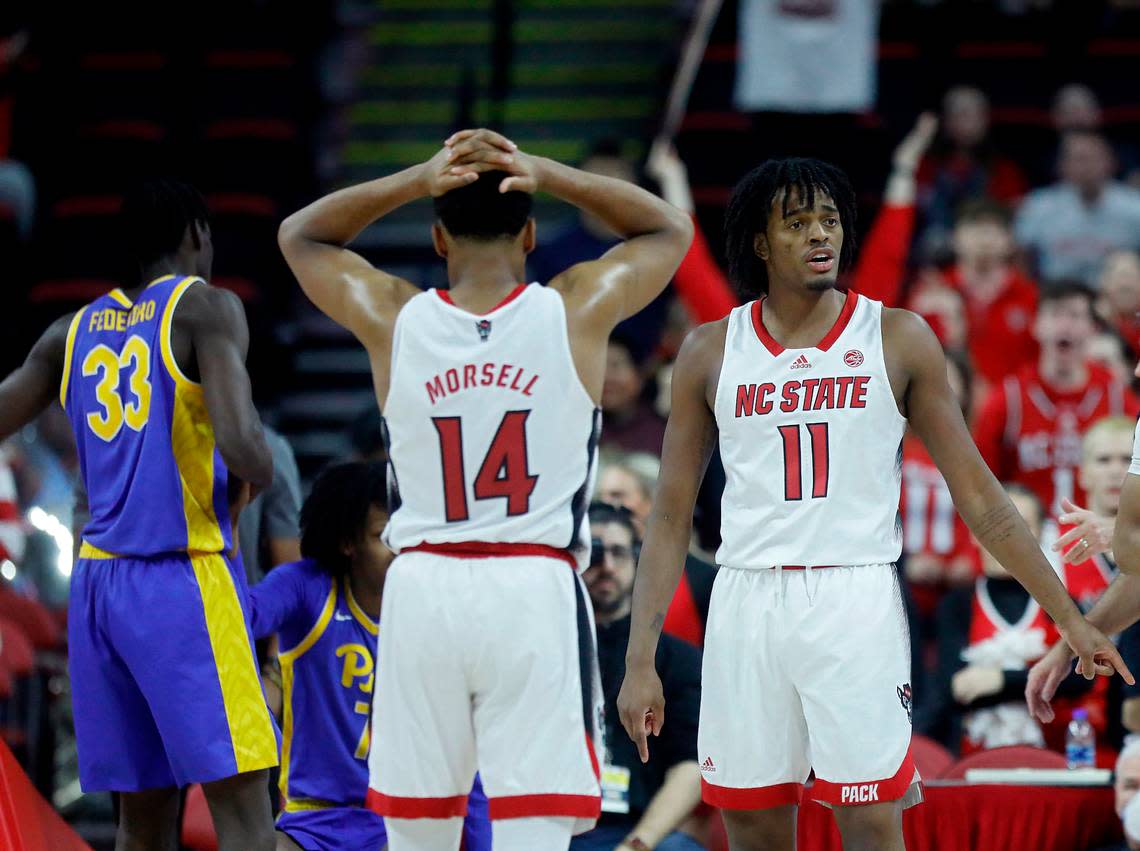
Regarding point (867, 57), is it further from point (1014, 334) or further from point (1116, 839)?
point (1116, 839)

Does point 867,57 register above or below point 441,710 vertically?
above

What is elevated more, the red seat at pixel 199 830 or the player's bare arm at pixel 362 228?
the player's bare arm at pixel 362 228

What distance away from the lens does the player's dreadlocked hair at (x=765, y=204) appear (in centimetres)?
436

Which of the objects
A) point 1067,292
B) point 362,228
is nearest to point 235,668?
point 362,228

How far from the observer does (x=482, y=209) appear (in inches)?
160

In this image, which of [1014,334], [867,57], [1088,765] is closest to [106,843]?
[1088,765]

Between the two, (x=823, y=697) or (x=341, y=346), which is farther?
(x=341, y=346)

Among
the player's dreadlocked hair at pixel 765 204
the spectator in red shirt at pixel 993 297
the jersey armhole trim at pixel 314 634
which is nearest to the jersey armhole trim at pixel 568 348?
the player's dreadlocked hair at pixel 765 204

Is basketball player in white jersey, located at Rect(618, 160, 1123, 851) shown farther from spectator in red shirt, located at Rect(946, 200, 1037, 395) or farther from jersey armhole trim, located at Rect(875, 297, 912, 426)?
spectator in red shirt, located at Rect(946, 200, 1037, 395)

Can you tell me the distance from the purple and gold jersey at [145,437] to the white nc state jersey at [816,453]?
4.48 ft

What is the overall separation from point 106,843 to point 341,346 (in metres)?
4.14

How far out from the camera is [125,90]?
39.1 ft

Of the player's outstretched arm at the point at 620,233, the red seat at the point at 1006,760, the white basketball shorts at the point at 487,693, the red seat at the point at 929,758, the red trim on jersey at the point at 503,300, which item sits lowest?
the red seat at the point at 929,758

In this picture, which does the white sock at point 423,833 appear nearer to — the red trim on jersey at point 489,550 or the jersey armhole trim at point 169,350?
the red trim on jersey at point 489,550
